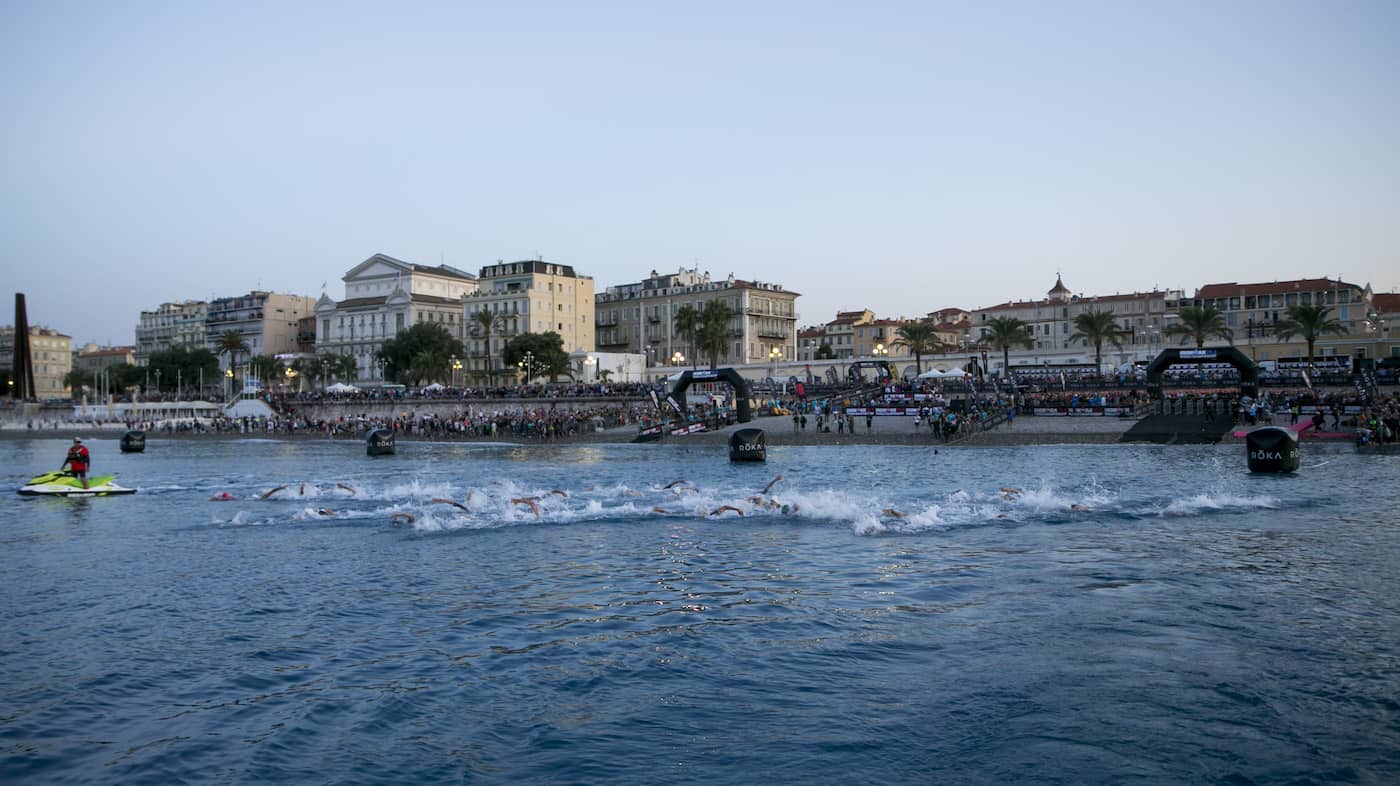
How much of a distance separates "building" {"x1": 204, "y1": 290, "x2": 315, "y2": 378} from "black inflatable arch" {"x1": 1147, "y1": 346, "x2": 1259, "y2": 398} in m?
119

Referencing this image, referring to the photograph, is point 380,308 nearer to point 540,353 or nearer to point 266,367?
point 266,367

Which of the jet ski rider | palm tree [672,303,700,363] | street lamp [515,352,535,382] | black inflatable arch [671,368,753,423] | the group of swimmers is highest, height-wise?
palm tree [672,303,700,363]

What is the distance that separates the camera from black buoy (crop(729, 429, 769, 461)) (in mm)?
40344

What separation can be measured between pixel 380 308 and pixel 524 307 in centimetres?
2109

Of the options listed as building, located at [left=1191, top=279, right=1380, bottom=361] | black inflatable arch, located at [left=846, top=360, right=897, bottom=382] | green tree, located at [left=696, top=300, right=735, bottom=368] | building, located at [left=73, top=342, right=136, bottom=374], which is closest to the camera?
black inflatable arch, located at [left=846, top=360, right=897, bottom=382]

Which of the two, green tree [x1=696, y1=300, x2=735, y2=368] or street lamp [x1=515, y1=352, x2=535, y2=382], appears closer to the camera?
street lamp [x1=515, y1=352, x2=535, y2=382]

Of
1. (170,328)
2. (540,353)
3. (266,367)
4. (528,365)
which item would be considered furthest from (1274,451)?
(170,328)

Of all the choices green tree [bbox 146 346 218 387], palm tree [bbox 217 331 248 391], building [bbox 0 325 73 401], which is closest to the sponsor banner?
palm tree [bbox 217 331 248 391]

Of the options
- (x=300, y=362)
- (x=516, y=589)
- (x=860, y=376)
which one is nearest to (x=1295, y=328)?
(x=860, y=376)

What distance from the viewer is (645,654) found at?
39.3ft

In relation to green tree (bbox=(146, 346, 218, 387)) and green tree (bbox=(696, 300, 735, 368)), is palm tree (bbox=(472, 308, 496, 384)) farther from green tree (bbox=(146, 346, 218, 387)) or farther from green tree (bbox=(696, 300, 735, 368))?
green tree (bbox=(146, 346, 218, 387))

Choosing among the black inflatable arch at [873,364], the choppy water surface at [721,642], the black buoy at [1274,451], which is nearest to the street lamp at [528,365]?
the black inflatable arch at [873,364]

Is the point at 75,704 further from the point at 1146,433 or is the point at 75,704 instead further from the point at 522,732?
the point at 1146,433

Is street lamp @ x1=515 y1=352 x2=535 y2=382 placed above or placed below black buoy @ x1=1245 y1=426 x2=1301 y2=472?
above
